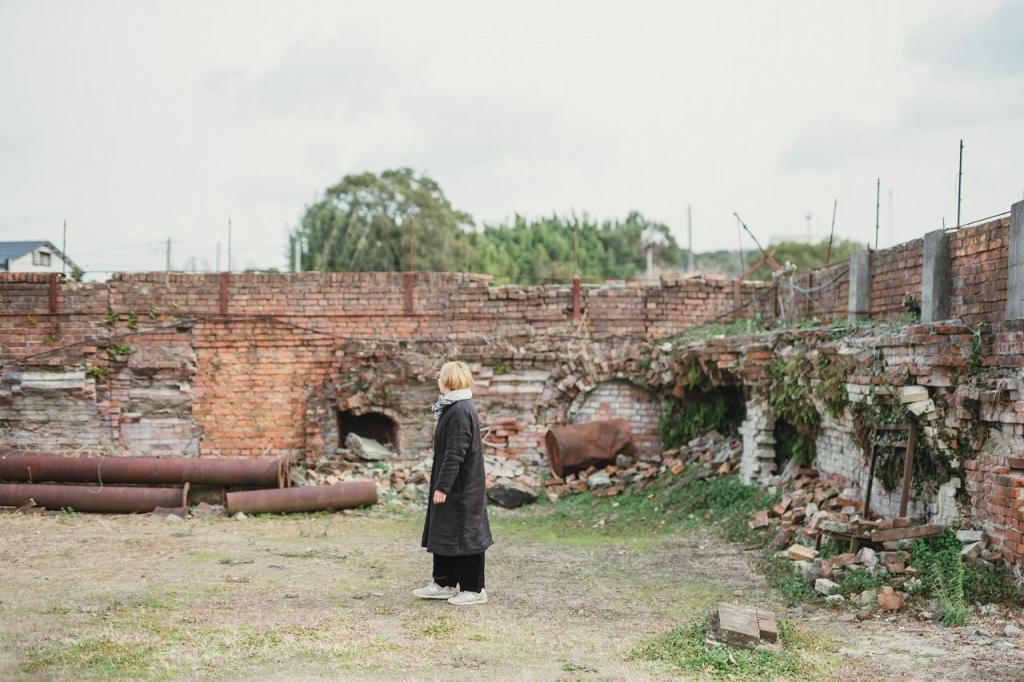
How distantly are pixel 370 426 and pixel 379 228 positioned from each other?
741 inches

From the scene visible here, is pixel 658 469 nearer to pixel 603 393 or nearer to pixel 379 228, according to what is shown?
pixel 603 393

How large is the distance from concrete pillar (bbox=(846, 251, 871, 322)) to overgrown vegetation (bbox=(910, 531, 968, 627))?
4.21 metres

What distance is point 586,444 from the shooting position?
1158cm

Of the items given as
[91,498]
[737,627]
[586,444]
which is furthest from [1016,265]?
[91,498]

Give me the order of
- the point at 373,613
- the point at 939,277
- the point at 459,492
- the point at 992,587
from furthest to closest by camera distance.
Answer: the point at 939,277, the point at 459,492, the point at 373,613, the point at 992,587

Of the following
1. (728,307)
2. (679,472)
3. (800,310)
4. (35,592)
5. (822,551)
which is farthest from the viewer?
(728,307)

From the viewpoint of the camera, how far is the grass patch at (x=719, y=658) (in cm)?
457

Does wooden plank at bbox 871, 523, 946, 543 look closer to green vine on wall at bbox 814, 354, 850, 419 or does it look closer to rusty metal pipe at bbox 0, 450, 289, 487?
green vine on wall at bbox 814, 354, 850, 419

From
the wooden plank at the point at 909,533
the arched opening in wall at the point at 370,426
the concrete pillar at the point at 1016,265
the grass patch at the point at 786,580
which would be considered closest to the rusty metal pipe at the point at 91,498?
the arched opening in wall at the point at 370,426

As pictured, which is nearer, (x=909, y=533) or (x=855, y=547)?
(x=909, y=533)

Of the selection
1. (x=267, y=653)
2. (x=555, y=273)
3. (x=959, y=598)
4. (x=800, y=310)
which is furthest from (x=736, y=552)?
(x=555, y=273)

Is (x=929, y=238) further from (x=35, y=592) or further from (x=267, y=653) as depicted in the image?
(x=35, y=592)

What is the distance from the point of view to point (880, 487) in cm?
732

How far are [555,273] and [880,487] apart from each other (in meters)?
26.8
